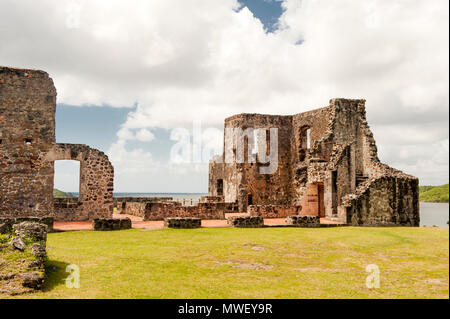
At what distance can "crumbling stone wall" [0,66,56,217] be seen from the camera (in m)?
15.0

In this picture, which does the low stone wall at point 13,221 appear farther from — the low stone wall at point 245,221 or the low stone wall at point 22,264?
the low stone wall at point 245,221

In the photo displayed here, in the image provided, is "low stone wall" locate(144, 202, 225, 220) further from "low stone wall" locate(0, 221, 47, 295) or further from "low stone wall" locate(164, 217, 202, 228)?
"low stone wall" locate(0, 221, 47, 295)

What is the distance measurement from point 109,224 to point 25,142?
533cm

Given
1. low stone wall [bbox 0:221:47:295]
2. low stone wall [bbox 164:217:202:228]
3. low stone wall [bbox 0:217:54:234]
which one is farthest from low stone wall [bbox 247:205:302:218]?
low stone wall [bbox 0:221:47:295]

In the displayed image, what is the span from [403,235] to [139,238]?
801 centimetres

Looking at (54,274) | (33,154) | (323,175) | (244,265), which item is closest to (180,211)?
(33,154)

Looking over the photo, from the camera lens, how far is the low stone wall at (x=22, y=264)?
5.01 m

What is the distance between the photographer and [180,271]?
21.4 ft

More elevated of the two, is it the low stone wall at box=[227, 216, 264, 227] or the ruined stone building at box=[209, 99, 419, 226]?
the ruined stone building at box=[209, 99, 419, 226]

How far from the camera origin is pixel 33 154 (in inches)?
609

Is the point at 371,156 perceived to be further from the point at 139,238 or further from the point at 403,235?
the point at 139,238

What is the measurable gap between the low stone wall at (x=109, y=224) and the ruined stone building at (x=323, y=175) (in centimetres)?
692

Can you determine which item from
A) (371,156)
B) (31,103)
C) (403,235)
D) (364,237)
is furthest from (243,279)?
(371,156)

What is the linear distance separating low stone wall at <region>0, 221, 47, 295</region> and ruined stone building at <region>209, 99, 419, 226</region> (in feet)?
40.7
